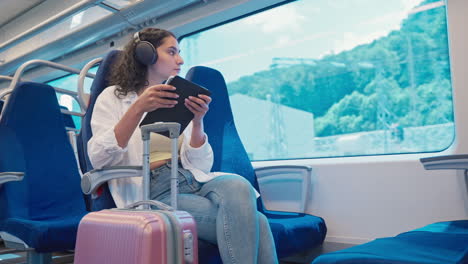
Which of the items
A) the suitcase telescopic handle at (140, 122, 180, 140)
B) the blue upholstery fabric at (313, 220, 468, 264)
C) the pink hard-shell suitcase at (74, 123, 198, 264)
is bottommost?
the blue upholstery fabric at (313, 220, 468, 264)

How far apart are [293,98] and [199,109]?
68.5 inches

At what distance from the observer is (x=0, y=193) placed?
2053mm

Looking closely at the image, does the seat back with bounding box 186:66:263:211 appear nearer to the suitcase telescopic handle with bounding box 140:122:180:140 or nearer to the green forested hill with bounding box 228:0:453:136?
the green forested hill with bounding box 228:0:453:136

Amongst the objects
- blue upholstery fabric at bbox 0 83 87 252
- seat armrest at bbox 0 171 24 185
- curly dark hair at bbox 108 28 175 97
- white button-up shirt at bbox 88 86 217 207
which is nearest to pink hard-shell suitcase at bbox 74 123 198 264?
white button-up shirt at bbox 88 86 217 207

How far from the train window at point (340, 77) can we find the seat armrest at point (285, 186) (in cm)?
28

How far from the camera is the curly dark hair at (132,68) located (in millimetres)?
1729

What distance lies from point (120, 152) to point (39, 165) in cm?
92

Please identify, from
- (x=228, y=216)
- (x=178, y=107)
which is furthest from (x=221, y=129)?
(x=228, y=216)

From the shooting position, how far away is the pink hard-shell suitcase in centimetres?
112

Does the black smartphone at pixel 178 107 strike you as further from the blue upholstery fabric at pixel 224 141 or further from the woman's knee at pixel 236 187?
the blue upholstery fabric at pixel 224 141

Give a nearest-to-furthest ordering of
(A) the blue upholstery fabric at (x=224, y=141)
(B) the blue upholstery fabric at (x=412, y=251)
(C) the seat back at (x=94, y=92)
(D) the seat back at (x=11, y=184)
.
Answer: (B) the blue upholstery fabric at (x=412, y=251) → (C) the seat back at (x=94, y=92) → (D) the seat back at (x=11, y=184) → (A) the blue upholstery fabric at (x=224, y=141)

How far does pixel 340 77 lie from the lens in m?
2.88

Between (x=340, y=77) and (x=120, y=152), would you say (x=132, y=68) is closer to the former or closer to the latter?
(x=120, y=152)

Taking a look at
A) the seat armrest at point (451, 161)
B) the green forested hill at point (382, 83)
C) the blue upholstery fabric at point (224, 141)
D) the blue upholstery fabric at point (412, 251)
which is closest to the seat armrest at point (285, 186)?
the blue upholstery fabric at point (224, 141)
